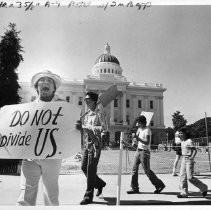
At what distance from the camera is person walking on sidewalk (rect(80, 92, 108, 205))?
322cm

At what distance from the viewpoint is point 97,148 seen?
3234 mm

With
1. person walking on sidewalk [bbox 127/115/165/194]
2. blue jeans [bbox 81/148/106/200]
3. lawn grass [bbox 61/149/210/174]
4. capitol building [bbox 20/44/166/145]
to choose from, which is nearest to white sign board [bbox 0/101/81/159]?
capitol building [bbox 20/44/166/145]

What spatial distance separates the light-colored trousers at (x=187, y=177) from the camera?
387cm

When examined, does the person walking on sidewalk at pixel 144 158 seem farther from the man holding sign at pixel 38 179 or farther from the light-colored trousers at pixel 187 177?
the man holding sign at pixel 38 179

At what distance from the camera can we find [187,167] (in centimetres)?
404

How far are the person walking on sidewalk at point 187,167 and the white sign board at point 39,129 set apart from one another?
1.92 m

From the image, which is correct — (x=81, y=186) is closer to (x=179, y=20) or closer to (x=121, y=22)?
(x=121, y=22)

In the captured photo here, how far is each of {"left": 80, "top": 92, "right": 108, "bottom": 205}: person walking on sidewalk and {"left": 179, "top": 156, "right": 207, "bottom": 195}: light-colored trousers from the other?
139 centimetres

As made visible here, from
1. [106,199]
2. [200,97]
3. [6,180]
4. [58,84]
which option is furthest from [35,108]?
[200,97]

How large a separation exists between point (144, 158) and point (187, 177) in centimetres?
67

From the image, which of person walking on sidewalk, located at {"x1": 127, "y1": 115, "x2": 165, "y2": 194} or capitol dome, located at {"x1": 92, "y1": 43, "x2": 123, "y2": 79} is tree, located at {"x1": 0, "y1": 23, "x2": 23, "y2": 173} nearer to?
capitol dome, located at {"x1": 92, "y1": 43, "x2": 123, "y2": 79}

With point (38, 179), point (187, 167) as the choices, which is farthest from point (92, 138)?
point (187, 167)

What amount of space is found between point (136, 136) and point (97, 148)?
3.55ft

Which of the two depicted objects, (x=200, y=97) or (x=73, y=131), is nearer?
(x=73, y=131)
